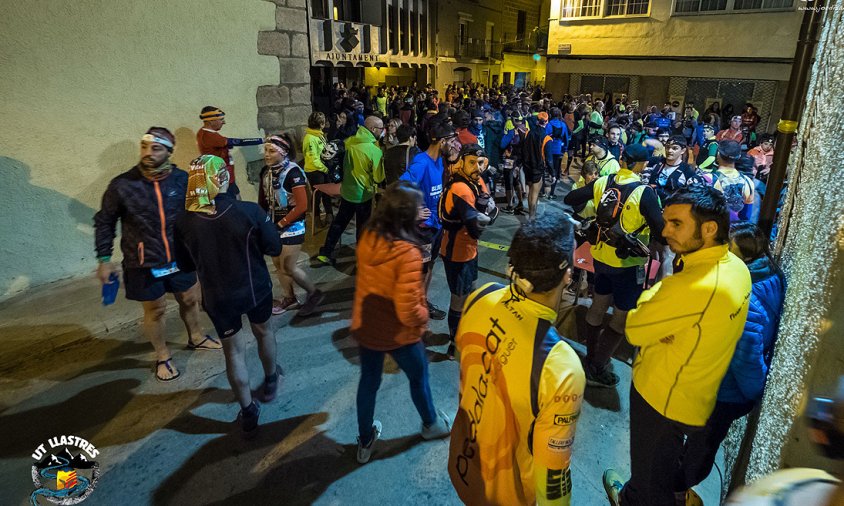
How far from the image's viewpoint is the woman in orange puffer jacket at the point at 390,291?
103 inches

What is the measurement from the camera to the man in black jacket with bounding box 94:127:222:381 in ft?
11.4

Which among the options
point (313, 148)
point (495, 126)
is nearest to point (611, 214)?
point (313, 148)

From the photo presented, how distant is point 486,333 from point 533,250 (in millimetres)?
366

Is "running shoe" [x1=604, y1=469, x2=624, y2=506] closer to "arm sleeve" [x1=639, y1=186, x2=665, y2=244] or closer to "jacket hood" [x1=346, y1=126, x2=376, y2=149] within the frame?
"arm sleeve" [x1=639, y1=186, x2=665, y2=244]

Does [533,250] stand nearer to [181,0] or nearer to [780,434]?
[780,434]

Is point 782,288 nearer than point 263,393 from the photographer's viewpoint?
Yes

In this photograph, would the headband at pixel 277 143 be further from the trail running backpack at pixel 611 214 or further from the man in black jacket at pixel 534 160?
the man in black jacket at pixel 534 160

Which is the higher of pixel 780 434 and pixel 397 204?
pixel 397 204

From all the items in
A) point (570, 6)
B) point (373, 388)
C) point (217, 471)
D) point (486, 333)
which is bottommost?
point (217, 471)

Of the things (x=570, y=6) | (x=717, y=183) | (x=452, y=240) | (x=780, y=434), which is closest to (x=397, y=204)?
(x=452, y=240)

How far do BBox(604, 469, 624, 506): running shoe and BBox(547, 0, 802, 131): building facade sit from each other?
20.5 meters

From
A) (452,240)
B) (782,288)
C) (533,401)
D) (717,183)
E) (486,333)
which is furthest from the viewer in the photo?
(717,183)

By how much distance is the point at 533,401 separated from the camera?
1567mm

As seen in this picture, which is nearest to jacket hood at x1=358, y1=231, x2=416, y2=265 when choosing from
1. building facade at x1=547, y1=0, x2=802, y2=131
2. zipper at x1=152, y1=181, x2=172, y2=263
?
zipper at x1=152, y1=181, x2=172, y2=263
